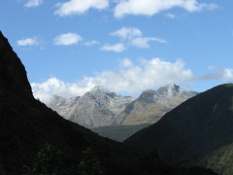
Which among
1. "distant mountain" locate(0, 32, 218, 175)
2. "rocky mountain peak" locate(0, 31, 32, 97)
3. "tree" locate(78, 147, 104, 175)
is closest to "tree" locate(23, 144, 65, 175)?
"distant mountain" locate(0, 32, 218, 175)

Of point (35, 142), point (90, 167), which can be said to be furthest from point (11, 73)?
point (90, 167)

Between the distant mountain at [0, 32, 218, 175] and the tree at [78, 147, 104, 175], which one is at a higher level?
the distant mountain at [0, 32, 218, 175]

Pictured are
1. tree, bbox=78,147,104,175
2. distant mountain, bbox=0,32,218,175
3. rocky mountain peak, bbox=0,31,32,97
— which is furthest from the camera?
rocky mountain peak, bbox=0,31,32,97

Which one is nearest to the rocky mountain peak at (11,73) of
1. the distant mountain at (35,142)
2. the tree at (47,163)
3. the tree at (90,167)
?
the distant mountain at (35,142)

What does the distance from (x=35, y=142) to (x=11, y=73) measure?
124 ft

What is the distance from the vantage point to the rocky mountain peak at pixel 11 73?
320 ft

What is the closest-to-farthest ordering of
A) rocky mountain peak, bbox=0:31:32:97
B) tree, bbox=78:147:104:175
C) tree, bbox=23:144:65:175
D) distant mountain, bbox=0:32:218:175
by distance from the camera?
tree, bbox=23:144:65:175 < tree, bbox=78:147:104:175 < distant mountain, bbox=0:32:218:175 < rocky mountain peak, bbox=0:31:32:97

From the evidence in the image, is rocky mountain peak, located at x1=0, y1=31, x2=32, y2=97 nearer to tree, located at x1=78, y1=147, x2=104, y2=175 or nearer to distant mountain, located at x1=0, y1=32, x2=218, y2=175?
distant mountain, located at x1=0, y1=32, x2=218, y2=175

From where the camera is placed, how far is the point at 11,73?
354 ft

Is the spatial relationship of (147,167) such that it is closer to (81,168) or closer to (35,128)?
(35,128)

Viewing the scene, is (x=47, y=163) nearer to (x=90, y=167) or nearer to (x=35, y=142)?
(x=90, y=167)

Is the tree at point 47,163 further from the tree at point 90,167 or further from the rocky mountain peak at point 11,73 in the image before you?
the rocky mountain peak at point 11,73

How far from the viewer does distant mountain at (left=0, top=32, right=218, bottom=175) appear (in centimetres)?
4116

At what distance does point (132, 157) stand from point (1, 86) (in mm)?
52181
